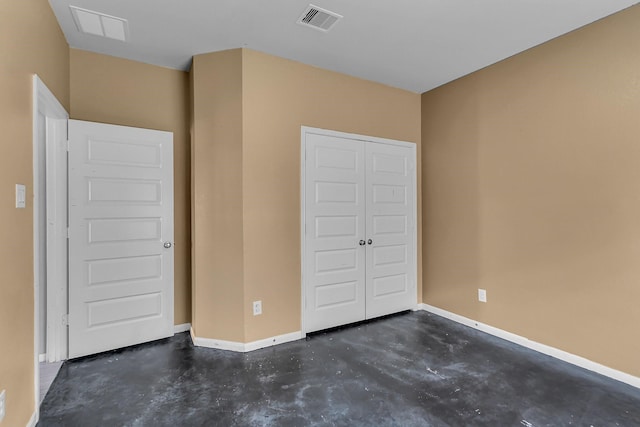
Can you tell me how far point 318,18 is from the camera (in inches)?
94.0

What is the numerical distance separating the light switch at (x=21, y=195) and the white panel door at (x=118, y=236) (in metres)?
0.98

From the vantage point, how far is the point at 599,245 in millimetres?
2410

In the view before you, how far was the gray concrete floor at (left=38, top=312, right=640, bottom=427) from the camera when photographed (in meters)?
1.92

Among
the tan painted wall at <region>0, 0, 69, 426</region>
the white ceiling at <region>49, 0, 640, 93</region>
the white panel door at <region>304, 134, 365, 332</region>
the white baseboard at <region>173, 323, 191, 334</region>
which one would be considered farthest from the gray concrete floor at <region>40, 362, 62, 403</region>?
the white ceiling at <region>49, 0, 640, 93</region>

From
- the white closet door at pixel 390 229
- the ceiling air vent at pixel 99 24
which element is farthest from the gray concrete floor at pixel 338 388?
the ceiling air vent at pixel 99 24

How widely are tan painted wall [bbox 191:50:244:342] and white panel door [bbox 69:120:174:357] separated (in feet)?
1.16

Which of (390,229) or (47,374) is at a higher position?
(390,229)

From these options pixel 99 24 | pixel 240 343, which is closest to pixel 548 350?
pixel 240 343

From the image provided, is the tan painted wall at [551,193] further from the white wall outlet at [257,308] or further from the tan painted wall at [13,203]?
the tan painted wall at [13,203]

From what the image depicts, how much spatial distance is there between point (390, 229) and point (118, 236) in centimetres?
281

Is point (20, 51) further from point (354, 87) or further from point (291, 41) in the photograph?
point (354, 87)

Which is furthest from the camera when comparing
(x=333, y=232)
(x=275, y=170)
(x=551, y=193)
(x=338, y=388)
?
(x=333, y=232)

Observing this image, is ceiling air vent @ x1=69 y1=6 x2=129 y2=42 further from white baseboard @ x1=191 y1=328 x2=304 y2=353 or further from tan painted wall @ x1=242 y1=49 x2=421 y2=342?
white baseboard @ x1=191 y1=328 x2=304 y2=353

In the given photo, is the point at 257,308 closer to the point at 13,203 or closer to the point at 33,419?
the point at 33,419
